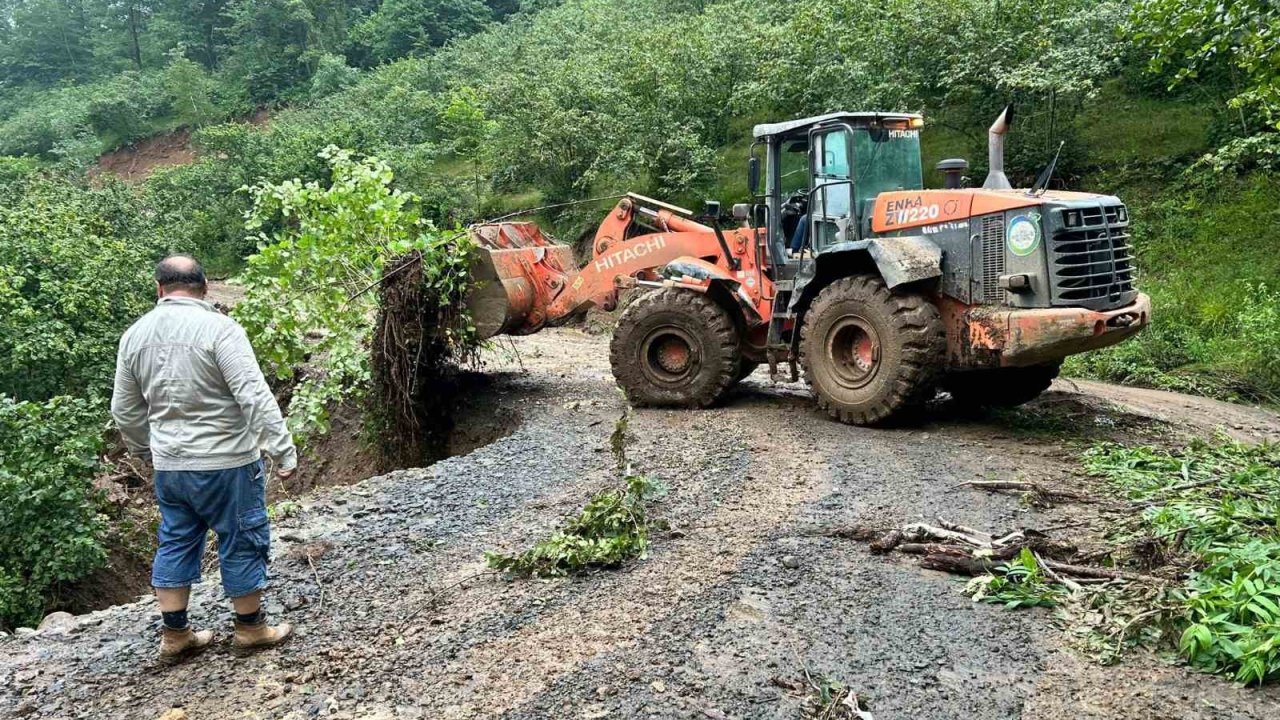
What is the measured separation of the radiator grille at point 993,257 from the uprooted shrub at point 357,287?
486 centimetres

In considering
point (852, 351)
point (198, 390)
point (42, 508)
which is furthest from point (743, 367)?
point (42, 508)

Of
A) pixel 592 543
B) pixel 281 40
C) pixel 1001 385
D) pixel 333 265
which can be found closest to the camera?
pixel 592 543

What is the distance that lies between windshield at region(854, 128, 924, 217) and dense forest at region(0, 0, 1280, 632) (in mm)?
2197

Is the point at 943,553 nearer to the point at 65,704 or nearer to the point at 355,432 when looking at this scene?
the point at 65,704

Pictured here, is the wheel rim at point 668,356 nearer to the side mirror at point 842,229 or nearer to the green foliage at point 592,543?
the side mirror at point 842,229

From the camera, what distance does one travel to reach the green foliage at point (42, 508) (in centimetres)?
806

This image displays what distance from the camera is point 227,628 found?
4.26 metres

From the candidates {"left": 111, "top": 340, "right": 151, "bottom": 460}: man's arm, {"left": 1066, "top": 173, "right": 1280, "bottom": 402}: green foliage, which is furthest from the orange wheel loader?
{"left": 111, "top": 340, "right": 151, "bottom": 460}: man's arm

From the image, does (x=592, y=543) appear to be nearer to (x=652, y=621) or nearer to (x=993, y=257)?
(x=652, y=621)

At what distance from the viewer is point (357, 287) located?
872cm

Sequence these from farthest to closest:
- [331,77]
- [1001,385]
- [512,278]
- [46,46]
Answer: [46,46], [331,77], [512,278], [1001,385]

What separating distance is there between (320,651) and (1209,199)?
52.9ft

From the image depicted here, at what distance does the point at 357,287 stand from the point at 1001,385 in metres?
6.17

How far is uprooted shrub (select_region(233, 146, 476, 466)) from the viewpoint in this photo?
8.34m
